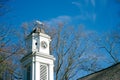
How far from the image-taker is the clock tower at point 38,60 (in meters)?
16.9

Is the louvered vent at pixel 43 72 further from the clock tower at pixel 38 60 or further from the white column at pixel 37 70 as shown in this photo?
the white column at pixel 37 70

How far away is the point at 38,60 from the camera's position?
55.8ft

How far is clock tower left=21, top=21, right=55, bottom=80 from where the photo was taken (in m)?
16.9

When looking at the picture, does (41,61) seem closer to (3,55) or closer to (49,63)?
(49,63)

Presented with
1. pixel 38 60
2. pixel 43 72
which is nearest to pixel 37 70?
pixel 43 72

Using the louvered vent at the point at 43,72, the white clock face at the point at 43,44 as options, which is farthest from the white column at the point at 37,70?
the white clock face at the point at 43,44

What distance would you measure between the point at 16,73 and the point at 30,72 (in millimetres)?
12790

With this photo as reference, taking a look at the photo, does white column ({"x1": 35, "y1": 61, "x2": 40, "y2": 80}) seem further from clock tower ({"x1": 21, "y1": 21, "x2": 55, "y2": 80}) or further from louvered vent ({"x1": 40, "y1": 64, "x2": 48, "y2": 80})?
louvered vent ({"x1": 40, "y1": 64, "x2": 48, "y2": 80})

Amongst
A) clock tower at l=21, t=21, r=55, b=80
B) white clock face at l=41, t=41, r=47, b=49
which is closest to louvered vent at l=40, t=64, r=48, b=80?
clock tower at l=21, t=21, r=55, b=80

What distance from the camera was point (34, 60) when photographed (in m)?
16.9

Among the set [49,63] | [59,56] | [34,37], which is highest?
[59,56]

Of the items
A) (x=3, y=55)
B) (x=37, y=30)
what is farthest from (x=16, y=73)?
(x=37, y=30)

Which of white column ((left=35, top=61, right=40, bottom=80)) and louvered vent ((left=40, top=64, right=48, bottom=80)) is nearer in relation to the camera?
white column ((left=35, top=61, right=40, bottom=80))

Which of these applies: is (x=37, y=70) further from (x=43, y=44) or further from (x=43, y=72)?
(x=43, y=44)
